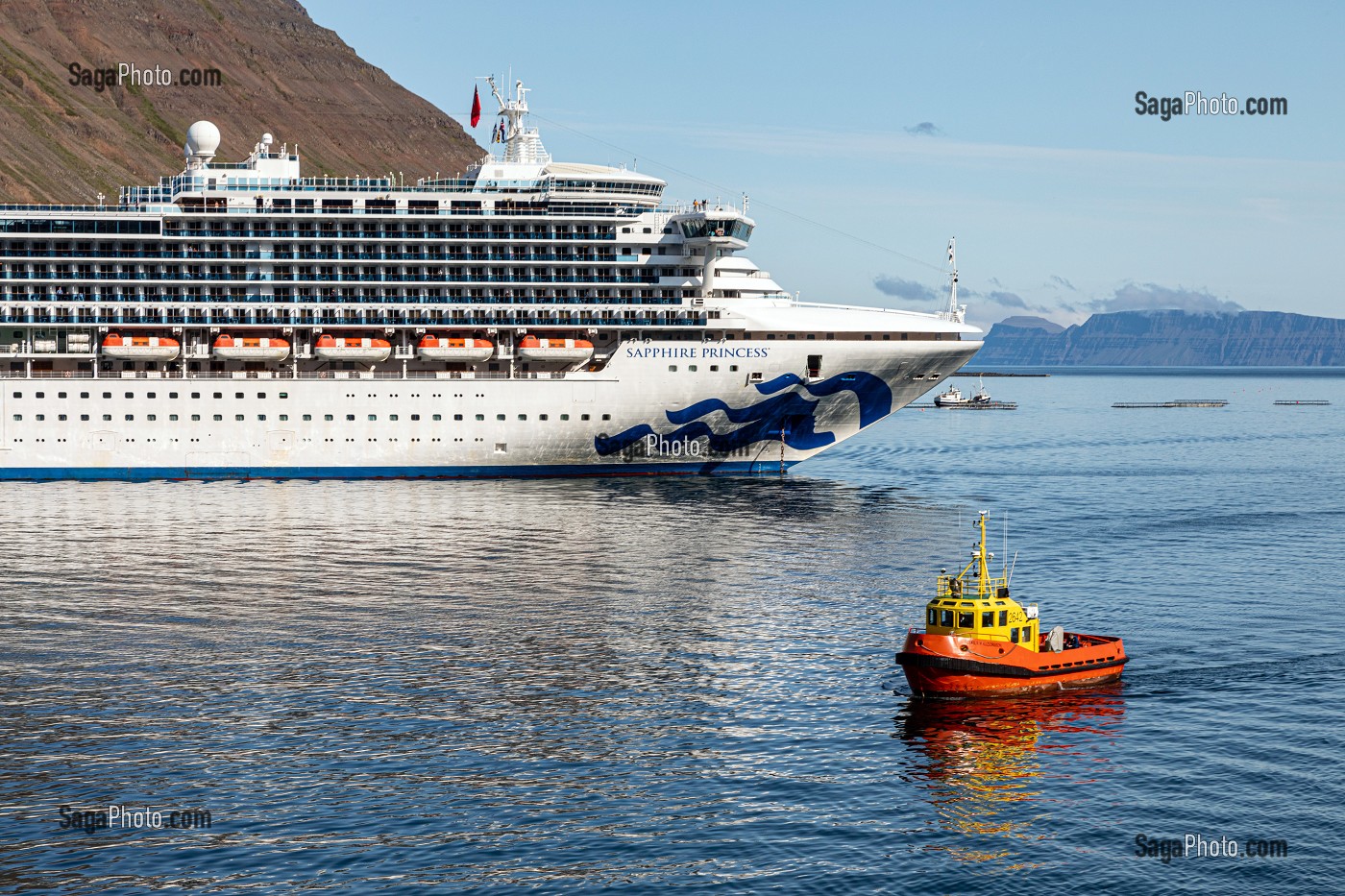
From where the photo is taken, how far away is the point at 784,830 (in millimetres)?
26766

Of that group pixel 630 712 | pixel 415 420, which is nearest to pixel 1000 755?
pixel 630 712

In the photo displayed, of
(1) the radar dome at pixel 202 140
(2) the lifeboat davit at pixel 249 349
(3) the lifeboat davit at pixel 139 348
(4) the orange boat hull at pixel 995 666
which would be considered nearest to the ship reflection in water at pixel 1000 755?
(4) the orange boat hull at pixel 995 666

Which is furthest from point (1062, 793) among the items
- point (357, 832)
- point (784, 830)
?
point (357, 832)

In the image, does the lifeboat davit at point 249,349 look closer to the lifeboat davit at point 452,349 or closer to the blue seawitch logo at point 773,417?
the lifeboat davit at point 452,349

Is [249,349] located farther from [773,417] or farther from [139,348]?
[773,417]

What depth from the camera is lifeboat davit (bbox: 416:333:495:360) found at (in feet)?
249

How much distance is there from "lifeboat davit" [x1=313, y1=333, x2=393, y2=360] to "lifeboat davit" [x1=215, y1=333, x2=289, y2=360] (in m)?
1.96

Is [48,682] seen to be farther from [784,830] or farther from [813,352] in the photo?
[813,352]

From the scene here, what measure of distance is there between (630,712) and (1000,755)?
8.46 metres

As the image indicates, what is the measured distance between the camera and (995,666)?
116ft

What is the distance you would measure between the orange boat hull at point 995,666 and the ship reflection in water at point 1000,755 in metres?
0.31

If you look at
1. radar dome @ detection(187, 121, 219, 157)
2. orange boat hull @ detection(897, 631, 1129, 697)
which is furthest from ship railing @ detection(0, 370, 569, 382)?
orange boat hull @ detection(897, 631, 1129, 697)

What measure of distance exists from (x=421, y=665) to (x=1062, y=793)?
54.5 ft

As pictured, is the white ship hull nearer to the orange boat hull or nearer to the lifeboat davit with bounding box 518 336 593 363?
the lifeboat davit with bounding box 518 336 593 363
